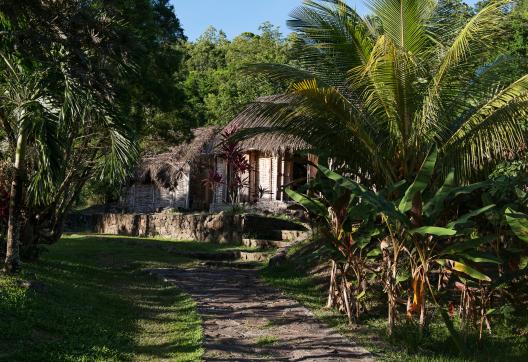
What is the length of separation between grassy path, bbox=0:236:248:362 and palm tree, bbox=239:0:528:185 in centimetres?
274

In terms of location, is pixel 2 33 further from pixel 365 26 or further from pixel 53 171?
pixel 365 26

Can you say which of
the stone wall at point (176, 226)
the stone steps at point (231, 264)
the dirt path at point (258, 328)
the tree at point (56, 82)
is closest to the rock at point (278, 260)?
the stone steps at point (231, 264)

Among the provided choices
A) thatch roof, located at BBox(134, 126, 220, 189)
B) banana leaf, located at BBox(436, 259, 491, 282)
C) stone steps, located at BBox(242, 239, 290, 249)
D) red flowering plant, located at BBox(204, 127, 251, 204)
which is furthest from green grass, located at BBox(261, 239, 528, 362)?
thatch roof, located at BBox(134, 126, 220, 189)

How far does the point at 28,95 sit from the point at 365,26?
4.81m

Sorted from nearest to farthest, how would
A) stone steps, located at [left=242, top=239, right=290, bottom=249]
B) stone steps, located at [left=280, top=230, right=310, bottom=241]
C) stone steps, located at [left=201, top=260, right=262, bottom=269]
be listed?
stone steps, located at [left=201, top=260, right=262, bottom=269] < stone steps, located at [left=242, top=239, right=290, bottom=249] < stone steps, located at [left=280, top=230, right=310, bottom=241]

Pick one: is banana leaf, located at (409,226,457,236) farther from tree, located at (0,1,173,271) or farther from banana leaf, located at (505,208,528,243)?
tree, located at (0,1,173,271)

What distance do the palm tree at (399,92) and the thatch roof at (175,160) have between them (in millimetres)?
14592

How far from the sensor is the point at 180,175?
2466 cm

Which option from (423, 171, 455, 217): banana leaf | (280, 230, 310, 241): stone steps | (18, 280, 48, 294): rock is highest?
(423, 171, 455, 217): banana leaf

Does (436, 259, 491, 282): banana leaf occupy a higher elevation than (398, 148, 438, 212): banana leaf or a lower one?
lower

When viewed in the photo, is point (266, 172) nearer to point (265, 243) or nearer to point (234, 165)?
point (234, 165)

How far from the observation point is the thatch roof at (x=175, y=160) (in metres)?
23.5

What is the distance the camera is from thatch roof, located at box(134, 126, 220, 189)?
23500 millimetres

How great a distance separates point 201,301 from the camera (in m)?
9.20
